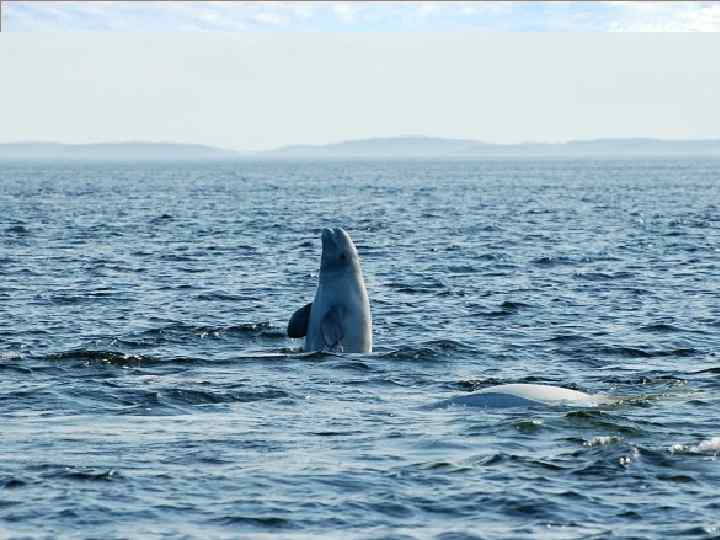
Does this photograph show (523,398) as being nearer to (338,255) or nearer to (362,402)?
(362,402)

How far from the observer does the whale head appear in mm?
26531

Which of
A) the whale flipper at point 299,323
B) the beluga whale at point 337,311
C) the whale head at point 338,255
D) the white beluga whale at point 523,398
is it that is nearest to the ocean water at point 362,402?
the white beluga whale at point 523,398

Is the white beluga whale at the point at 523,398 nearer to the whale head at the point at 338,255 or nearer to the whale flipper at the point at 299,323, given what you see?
the whale flipper at the point at 299,323

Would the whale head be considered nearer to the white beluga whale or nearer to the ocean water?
the ocean water

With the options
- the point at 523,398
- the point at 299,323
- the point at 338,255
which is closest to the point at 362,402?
the point at 523,398

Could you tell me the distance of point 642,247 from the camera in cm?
5525

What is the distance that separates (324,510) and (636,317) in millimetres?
18605

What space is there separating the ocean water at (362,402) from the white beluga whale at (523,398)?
1.11 ft

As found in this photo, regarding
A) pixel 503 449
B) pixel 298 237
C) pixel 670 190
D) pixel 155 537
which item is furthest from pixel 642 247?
pixel 670 190

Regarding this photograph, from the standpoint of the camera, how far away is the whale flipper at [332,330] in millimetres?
26094

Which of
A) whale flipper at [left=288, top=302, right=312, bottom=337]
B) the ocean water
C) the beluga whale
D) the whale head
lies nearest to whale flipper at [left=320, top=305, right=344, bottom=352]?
the beluga whale

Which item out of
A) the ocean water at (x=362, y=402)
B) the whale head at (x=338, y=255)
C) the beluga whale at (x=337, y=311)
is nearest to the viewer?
the ocean water at (x=362, y=402)

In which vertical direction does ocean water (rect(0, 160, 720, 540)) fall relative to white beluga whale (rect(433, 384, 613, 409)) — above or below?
below

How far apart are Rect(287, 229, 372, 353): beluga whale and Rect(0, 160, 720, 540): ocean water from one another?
1.78 feet
